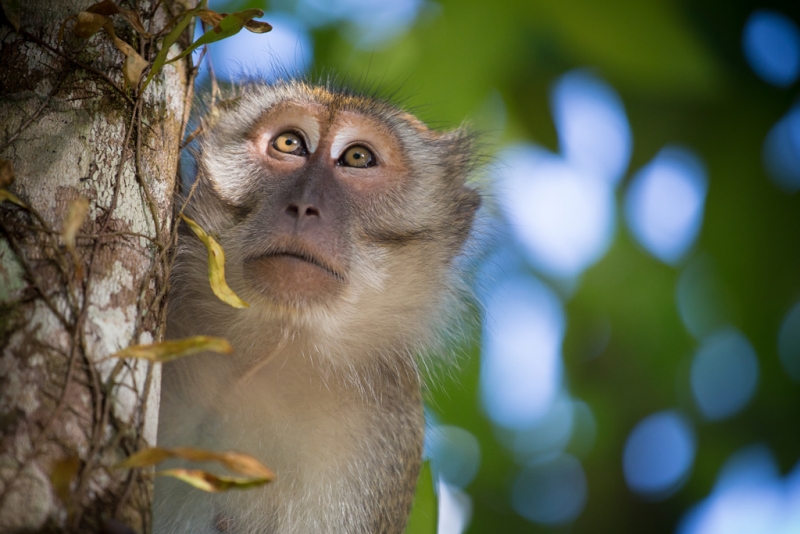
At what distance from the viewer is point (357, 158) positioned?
3795mm

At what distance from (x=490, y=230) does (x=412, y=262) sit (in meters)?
0.88

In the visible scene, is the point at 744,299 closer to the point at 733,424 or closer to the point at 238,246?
the point at 733,424

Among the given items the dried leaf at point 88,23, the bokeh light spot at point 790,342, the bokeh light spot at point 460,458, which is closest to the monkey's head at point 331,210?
the dried leaf at point 88,23

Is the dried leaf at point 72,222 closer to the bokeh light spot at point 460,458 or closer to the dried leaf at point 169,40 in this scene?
the dried leaf at point 169,40

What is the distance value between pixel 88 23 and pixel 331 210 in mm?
1396

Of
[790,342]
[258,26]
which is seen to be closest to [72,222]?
[258,26]

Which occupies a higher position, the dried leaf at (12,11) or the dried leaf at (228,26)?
the dried leaf at (228,26)

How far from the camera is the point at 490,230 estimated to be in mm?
4551

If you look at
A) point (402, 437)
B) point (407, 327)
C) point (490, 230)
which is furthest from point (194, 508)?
point (490, 230)

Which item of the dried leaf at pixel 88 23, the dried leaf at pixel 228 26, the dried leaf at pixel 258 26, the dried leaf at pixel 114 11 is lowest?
the dried leaf at pixel 88 23

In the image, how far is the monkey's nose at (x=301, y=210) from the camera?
3.20m

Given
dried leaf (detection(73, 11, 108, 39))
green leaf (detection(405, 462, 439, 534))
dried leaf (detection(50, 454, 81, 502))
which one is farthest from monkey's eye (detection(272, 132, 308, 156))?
dried leaf (detection(50, 454, 81, 502))

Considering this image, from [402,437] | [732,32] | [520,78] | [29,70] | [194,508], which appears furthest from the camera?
[520,78]

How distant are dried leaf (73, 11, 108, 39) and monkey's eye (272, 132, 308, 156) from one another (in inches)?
63.1
